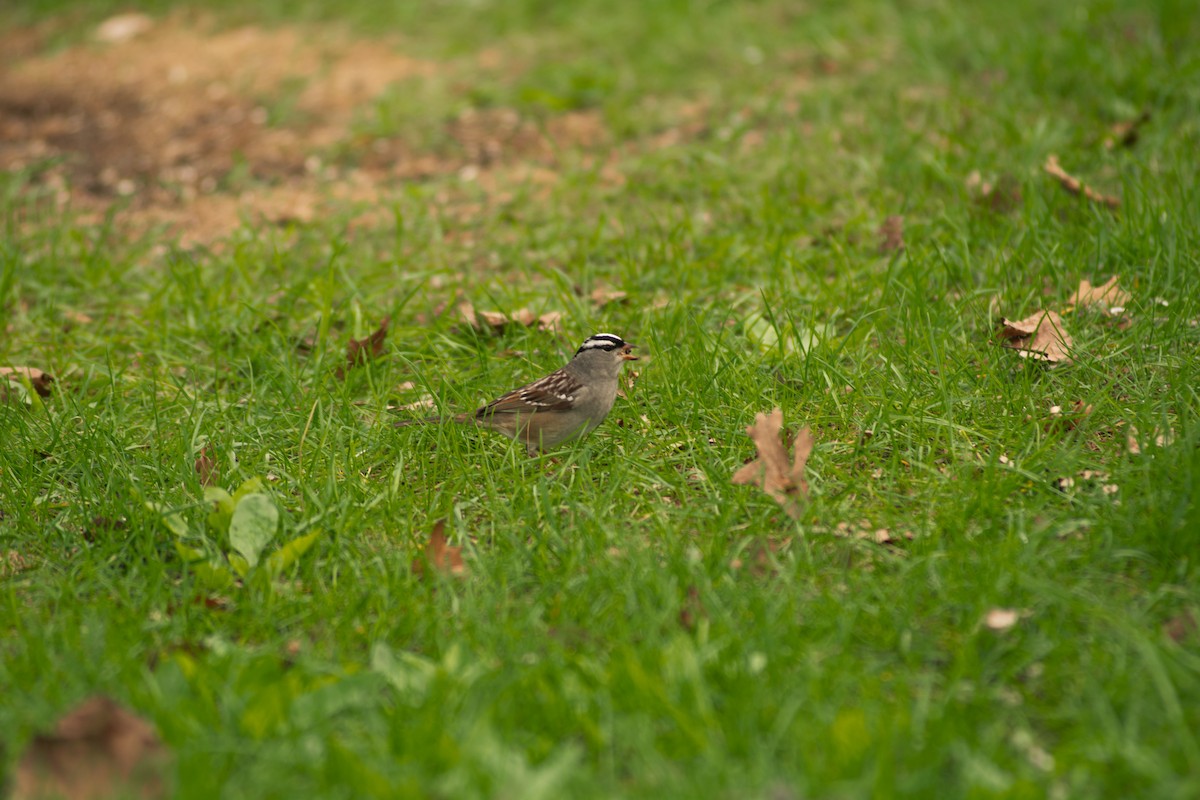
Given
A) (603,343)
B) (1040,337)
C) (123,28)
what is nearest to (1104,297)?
(1040,337)

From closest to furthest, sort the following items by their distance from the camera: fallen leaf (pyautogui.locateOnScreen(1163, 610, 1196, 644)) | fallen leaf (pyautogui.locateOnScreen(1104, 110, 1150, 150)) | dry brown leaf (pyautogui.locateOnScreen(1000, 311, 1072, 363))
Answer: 1. fallen leaf (pyautogui.locateOnScreen(1163, 610, 1196, 644))
2. dry brown leaf (pyautogui.locateOnScreen(1000, 311, 1072, 363))
3. fallen leaf (pyautogui.locateOnScreen(1104, 110, 1150, 150))

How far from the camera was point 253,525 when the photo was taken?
3.95m

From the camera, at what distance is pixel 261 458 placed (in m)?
4.59

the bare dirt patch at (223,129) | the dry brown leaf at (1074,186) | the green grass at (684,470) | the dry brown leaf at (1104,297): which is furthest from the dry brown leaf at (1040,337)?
the bare dirt patch at (223,129)

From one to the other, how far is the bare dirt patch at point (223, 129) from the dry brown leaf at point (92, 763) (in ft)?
15.6

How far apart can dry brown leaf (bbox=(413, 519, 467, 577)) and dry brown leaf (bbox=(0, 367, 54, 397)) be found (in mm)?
2577

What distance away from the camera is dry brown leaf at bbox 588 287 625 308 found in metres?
5.76

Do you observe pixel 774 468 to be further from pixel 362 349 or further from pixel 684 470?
pixel 362 349

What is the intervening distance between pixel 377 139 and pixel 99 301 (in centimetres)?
267

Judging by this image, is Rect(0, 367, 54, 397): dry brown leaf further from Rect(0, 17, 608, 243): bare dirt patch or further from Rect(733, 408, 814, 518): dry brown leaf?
Rect(733, 408, 814, 518): dry brown leaf

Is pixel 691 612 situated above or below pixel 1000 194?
below

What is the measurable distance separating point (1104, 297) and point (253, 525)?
3963 mm

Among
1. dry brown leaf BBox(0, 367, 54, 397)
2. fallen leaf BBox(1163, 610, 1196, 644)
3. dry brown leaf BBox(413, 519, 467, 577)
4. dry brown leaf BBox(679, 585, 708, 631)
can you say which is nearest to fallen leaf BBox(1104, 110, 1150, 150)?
fallen leaf BBox(1163, 610, 1196, 644)

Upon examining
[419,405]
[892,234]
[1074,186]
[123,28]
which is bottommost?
[419,405]
